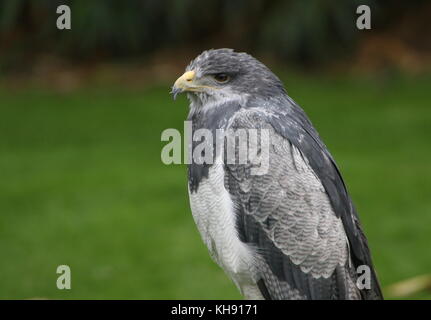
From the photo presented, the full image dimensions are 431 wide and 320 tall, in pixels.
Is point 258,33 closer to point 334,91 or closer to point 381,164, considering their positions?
point 334,91

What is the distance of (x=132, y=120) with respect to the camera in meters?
12.8

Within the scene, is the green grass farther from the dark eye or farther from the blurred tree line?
the dark eye

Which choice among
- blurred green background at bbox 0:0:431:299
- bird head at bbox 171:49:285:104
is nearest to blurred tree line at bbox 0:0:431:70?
blurred green background at bbox 0:0:431:299

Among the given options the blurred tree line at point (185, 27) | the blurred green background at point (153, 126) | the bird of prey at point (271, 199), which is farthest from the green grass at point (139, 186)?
the bird of prey at point (271, 199)

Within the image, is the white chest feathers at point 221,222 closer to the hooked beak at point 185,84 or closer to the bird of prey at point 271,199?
the bird of prey at point 271,199

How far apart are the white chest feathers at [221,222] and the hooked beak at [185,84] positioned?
461 millimetres

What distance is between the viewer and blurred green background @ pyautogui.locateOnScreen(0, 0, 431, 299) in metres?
8.80

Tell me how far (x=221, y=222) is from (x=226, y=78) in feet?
2.62

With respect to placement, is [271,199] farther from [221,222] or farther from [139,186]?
[139,186]

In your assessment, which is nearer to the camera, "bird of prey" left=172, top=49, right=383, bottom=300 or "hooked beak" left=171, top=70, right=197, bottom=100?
"bird of prey" left=172, top=49, right=383, bottom=300

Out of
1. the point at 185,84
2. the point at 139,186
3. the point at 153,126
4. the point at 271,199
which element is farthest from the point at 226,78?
the point at 153,126

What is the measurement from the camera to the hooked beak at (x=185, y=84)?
15.4ft

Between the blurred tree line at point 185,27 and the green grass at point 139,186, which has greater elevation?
the blurred tree line at point 185,27

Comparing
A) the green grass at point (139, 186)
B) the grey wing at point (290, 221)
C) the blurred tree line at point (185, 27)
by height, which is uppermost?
the blurred tree line at point (185, 27)
